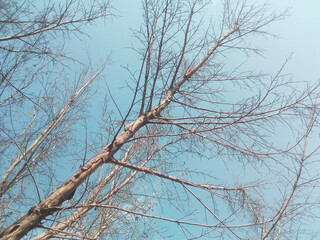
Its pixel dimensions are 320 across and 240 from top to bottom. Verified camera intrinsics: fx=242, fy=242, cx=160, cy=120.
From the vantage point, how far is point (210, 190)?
2.33 meters

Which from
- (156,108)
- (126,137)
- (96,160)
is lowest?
(96,160)

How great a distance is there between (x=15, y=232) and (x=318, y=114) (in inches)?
109

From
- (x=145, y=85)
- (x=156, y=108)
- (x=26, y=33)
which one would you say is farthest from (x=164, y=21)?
(x=26, y=33)

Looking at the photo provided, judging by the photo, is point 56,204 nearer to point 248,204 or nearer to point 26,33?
point 26,33

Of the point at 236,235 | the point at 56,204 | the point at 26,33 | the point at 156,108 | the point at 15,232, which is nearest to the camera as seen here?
the point at 15,232

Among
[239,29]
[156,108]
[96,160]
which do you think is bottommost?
[96,160]

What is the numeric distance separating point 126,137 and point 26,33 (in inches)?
53.0

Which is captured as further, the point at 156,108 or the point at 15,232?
the point at 156,108

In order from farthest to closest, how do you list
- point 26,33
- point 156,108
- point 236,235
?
1. point 156,108
2. point 26,33
3. point 236,235

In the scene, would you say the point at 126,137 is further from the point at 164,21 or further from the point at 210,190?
the point at 164,21

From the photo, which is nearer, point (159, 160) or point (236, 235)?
point (236, 235)

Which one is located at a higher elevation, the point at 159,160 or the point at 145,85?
the point at 145,85

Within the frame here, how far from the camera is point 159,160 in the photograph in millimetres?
2727

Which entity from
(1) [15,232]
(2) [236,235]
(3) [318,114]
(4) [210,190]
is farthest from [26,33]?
(3) [318,114]
